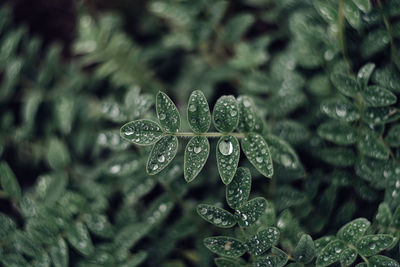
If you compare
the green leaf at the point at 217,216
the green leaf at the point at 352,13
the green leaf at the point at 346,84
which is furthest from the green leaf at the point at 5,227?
the green leaf at the point at 352,13

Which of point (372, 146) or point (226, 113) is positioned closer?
point (226, 113)

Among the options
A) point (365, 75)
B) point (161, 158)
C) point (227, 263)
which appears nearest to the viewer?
point (161, 158)

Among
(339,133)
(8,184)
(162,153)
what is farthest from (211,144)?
(8,184)

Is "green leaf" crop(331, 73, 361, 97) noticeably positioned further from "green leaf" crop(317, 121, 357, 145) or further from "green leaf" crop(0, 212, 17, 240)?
"green leaf" crop(0, 212, 17, 240)

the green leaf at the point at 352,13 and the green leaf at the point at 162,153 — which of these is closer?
the green leaf at the point at 162,153

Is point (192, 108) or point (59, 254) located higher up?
point (192, 108)

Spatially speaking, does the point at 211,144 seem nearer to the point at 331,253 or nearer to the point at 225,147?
the point at 225,147

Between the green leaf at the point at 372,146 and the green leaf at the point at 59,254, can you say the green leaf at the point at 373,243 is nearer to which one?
the green leaf at the point at 372,146
